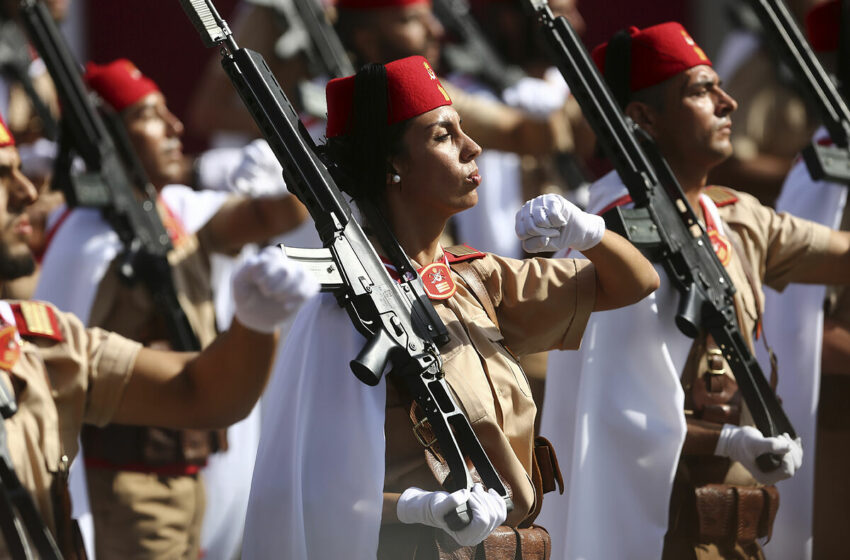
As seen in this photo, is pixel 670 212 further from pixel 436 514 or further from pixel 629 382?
pixel 436 514

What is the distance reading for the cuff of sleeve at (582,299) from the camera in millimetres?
3631

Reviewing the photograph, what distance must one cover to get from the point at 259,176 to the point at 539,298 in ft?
6.70

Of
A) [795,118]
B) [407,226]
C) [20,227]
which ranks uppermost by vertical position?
[20,227]

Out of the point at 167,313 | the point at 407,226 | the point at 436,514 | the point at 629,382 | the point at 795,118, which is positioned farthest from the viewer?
the point at 795,118

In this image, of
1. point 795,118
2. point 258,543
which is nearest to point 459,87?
point 795,118

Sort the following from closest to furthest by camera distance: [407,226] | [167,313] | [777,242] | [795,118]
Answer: [407,226]
[777,242]
[167,313]
[795,118]

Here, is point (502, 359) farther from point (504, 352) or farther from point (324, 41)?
point (324, 41)

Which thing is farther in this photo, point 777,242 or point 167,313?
point 167,313

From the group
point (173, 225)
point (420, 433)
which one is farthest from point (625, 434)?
point (173, 225)

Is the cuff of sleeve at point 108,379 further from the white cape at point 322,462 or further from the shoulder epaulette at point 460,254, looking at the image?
the shoulder epaulette at point 460,254

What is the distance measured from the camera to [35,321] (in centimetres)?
343

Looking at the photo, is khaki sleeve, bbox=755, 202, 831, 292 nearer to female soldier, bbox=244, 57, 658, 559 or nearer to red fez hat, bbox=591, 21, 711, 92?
red fez hat, bbox=591, 21, 711, 92

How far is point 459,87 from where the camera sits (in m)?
7.59

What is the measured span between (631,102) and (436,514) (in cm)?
183
